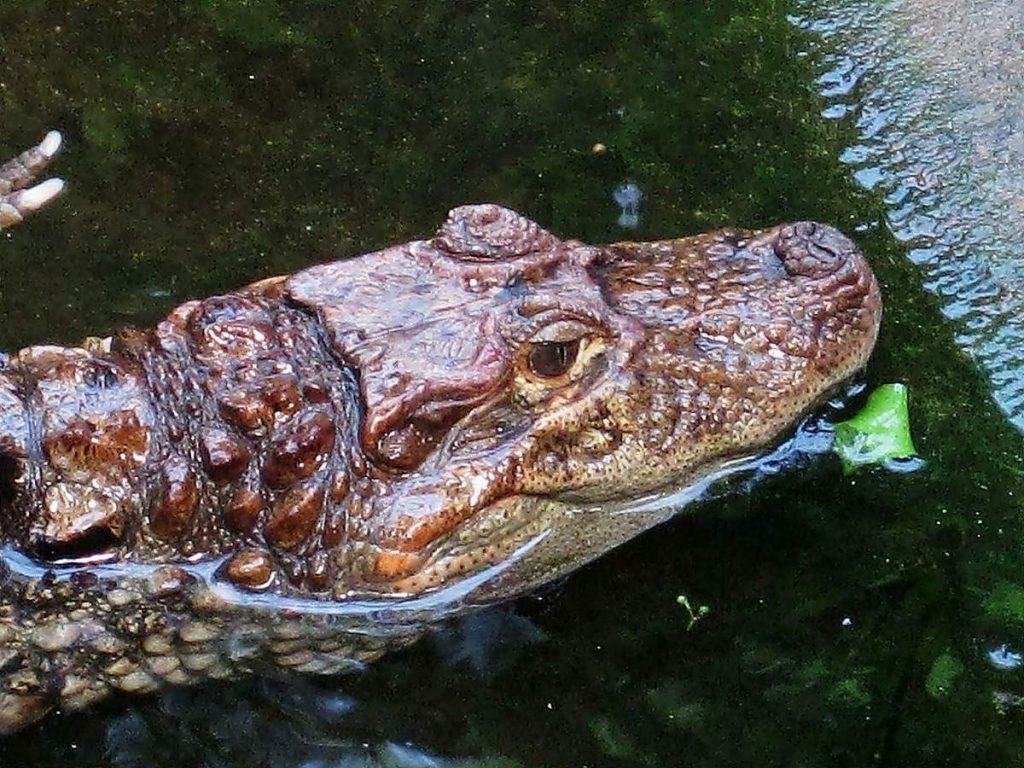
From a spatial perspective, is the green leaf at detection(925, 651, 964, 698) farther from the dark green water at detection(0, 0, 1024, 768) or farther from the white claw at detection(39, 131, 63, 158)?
the white claw at detection(39, 131, 63, 158)

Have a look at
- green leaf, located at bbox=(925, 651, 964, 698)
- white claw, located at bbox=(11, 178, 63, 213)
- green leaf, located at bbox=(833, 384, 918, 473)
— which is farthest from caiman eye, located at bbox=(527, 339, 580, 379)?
white claw, located at bbox=(11, 178, 63, 213)

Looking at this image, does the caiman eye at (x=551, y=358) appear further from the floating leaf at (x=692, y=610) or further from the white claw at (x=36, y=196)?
the white claw at (x=36, y=196)

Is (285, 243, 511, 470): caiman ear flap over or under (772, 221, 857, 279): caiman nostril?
over

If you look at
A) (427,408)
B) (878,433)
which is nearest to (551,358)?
(427,408)

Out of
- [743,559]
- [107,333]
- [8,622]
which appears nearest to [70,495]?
[8,622]

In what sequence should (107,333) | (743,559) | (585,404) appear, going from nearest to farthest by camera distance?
(585,404)
(743,559)
(107,333)

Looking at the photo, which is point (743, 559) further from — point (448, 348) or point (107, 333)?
point (107, 333)
